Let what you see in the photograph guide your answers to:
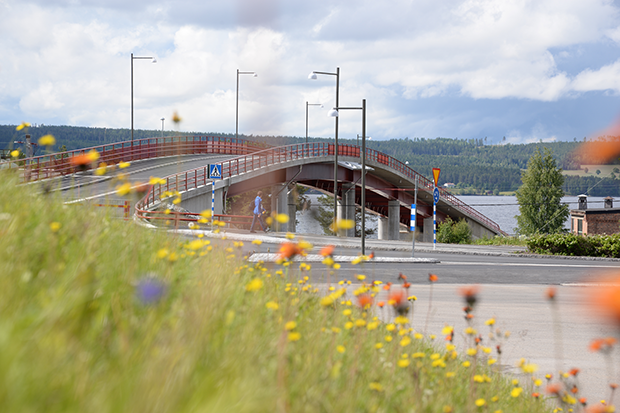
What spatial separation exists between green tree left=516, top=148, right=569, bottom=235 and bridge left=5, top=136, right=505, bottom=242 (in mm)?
6213

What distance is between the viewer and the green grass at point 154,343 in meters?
1.56

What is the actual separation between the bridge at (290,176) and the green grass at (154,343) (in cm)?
2340

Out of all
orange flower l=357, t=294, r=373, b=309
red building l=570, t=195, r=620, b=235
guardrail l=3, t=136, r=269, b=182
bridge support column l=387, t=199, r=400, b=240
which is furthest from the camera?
bridge support column l=387, t=199, r=400, b=240

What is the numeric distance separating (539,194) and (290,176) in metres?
33.4


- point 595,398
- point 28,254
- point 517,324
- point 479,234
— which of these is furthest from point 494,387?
point 479,234

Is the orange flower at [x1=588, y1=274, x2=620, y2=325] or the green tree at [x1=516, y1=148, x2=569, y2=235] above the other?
the orange flower at [x1=588, y1=274, x2=620, y2=325]

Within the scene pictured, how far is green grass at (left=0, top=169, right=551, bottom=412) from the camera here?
5.11ft

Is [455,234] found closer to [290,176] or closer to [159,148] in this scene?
[290,176]

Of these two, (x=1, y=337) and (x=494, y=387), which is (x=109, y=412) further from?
(x=494, y=387)

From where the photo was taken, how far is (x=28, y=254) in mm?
2830

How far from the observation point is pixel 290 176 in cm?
4297

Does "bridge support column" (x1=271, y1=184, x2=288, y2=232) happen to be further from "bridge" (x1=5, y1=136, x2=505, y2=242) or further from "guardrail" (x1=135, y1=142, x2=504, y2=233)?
"guardrail" (x1=135, y1=142, x2=504, y2=233)

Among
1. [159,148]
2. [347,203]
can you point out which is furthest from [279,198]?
[159,148]

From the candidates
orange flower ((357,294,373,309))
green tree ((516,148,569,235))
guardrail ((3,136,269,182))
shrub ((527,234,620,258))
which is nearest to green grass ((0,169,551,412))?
orange flower ((357,294,373,309))
